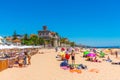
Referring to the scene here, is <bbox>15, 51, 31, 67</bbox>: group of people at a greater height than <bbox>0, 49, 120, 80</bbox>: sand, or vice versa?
<bbox>15, 51, 31, 67</bbox>: group of people

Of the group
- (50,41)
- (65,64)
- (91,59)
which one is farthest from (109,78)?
(50,41)

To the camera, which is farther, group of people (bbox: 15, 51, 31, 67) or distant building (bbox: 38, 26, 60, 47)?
distant building (bbox: 38, 26, 60, 47)

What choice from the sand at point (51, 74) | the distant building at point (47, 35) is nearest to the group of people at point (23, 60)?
the sand at point (51, 74)

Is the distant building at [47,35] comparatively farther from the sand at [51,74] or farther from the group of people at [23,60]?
the sand at [51,74]

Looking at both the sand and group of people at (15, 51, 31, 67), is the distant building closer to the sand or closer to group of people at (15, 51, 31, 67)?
group of people at (15, 51, 31, 67)

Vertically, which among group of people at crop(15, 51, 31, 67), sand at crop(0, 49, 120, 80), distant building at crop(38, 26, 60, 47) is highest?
distant building at crop(38, 26, 60, 47)

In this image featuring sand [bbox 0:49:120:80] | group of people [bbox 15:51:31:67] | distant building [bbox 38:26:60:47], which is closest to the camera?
sand [bbox 0:49:120:80]

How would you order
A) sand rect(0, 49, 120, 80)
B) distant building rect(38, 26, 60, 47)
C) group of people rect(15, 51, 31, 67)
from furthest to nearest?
1. distant building rect(38, 26, 60, 47)
2. group of people rect(15, 51, 31, 67)
3. sand rect(0, 49, 120, 80)

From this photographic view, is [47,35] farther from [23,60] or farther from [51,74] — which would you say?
[51,74]

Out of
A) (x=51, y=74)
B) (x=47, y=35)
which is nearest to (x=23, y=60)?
(x=51, y=74)

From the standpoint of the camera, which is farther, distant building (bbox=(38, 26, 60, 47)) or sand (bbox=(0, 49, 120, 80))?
distant building (bbox=(38, 26, 60, 47))

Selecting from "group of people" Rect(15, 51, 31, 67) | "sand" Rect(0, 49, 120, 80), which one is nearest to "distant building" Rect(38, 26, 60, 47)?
"group of people" Rect(15, 51, 31, 67)

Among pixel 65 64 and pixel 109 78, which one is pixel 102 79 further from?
pixel 65 64

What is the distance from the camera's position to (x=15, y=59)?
2020 cm
